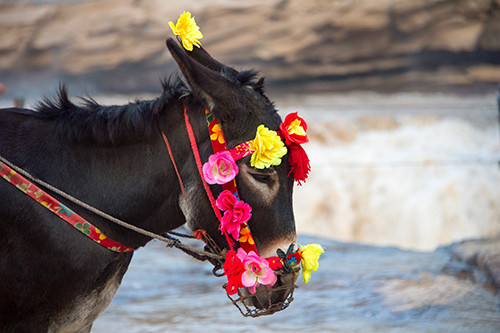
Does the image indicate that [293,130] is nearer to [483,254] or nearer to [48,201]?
[48,201]

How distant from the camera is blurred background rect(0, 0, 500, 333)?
404 cm

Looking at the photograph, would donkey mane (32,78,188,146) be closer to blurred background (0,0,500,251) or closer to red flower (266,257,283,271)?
red flower (266,257,283,271)

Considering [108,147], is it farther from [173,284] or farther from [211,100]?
[173,284]

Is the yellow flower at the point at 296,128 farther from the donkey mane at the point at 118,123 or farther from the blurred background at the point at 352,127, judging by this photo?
the blurred background at the point at 352,127

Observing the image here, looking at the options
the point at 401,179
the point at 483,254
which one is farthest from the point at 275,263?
the point at 401,179

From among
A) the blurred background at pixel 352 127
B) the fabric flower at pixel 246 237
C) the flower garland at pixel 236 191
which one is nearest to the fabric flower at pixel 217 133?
the flower garland at pixel 236 191

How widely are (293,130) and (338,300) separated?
2.80m

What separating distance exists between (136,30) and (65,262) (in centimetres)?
1276

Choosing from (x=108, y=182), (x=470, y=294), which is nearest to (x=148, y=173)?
(x=108, y=182)

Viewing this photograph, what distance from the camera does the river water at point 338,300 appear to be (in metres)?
3.63

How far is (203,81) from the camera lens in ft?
5.28

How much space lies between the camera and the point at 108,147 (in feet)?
5.81

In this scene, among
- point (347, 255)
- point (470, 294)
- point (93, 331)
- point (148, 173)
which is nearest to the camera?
point (148, 173)

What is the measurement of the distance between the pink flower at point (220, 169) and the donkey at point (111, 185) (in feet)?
0.19
